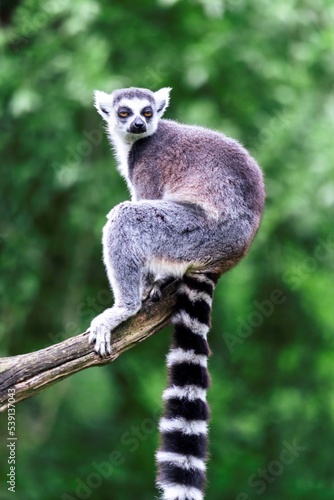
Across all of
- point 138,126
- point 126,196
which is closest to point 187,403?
point 138,126

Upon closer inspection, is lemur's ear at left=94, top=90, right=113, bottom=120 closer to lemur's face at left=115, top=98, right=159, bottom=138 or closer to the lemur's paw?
lemur's face at left=115, top=98, right=159, bottom=138

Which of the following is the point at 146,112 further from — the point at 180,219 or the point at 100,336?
the point at 100,336

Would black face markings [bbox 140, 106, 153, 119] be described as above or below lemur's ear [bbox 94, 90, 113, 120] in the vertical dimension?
below

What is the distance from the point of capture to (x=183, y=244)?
18.9 feet

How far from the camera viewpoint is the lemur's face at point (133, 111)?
650cm

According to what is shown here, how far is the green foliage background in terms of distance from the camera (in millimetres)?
9961

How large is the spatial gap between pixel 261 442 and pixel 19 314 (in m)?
4.41

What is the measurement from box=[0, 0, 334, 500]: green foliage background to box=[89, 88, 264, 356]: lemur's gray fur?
10.4ft

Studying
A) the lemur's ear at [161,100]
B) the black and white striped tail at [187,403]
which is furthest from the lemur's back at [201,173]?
the black and white striped tail at [187,403]

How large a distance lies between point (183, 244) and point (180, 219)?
18 centimetres

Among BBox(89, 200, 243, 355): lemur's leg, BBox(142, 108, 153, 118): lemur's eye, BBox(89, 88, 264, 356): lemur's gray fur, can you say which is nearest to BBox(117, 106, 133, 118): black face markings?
BBox(142, 108, 153, 118): lemur's eye

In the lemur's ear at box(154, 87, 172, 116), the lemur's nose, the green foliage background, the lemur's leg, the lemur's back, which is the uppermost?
the green foliage background

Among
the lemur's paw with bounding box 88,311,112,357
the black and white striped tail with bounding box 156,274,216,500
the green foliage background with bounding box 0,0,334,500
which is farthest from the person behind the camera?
the green foliage background with bounding box 0,0,334,500

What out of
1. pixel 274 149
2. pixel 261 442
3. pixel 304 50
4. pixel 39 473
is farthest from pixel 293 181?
pixel 39 473
